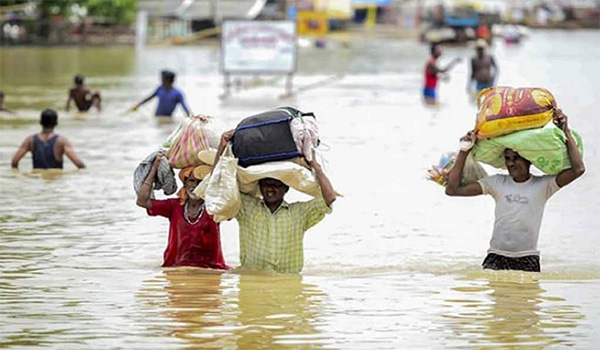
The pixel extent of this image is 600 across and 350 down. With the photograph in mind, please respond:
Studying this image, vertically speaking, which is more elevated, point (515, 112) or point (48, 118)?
point (515, 112)

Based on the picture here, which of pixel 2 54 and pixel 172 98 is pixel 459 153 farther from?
pixel 2 54

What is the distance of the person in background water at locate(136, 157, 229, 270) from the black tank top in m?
6.34

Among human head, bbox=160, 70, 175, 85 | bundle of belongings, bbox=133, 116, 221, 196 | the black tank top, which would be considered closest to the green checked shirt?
bundle of belongings, bbox=133, 116, 221, 196

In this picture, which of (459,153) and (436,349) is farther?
(459,153)

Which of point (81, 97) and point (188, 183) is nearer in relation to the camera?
point (188, 183)

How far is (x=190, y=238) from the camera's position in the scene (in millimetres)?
8555

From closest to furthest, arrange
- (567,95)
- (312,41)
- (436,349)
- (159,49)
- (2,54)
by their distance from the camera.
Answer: (436,349) → (567,95) → (2,54) → (159,49) → (312,41)

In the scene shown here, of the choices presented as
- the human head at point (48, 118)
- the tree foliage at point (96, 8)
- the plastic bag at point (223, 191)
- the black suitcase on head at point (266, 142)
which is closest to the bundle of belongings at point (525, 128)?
the black suitcase on head at point (266, 142)

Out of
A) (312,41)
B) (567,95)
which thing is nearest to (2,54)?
(312,41)

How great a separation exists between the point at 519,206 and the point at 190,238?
192cm

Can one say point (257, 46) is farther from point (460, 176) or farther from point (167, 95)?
point (460, 176)

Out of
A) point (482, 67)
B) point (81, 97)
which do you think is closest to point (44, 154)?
point (81, 97)

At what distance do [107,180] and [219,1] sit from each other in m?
66.4

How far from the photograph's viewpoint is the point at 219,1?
80.8 meters
